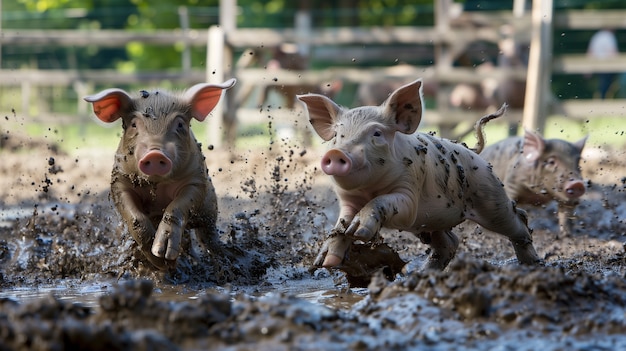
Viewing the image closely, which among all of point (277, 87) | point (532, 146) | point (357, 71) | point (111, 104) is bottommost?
point (532, 146)

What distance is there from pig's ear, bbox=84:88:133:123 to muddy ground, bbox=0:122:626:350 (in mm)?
783

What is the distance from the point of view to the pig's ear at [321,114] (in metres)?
5.14

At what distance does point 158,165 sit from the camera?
484 centimetres

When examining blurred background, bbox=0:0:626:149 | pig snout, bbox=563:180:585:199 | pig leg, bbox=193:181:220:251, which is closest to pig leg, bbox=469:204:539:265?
pig leg, bbox=193:181:220:251

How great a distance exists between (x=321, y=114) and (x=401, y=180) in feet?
2.12

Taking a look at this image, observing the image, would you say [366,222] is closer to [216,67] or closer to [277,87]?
[216,67]

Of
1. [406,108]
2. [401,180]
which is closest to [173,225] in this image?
[401,180]

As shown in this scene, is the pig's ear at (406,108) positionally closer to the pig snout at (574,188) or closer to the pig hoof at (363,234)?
the pig hoof at (363,234)

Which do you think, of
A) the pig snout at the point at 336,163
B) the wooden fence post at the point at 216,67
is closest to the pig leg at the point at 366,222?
the pig snout at the point at 336,163

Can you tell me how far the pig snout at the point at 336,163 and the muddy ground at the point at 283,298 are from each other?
0.48 meters

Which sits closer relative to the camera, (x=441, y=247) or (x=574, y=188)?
(x=441, y=247)

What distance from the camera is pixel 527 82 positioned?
1272 centimetres

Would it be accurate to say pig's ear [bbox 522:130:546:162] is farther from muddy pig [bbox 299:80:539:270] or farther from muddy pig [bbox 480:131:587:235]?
muddy pig [bbox 299:80:539:270]

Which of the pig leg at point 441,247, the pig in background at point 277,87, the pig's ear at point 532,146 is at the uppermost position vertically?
the pig in background at point 277,87
